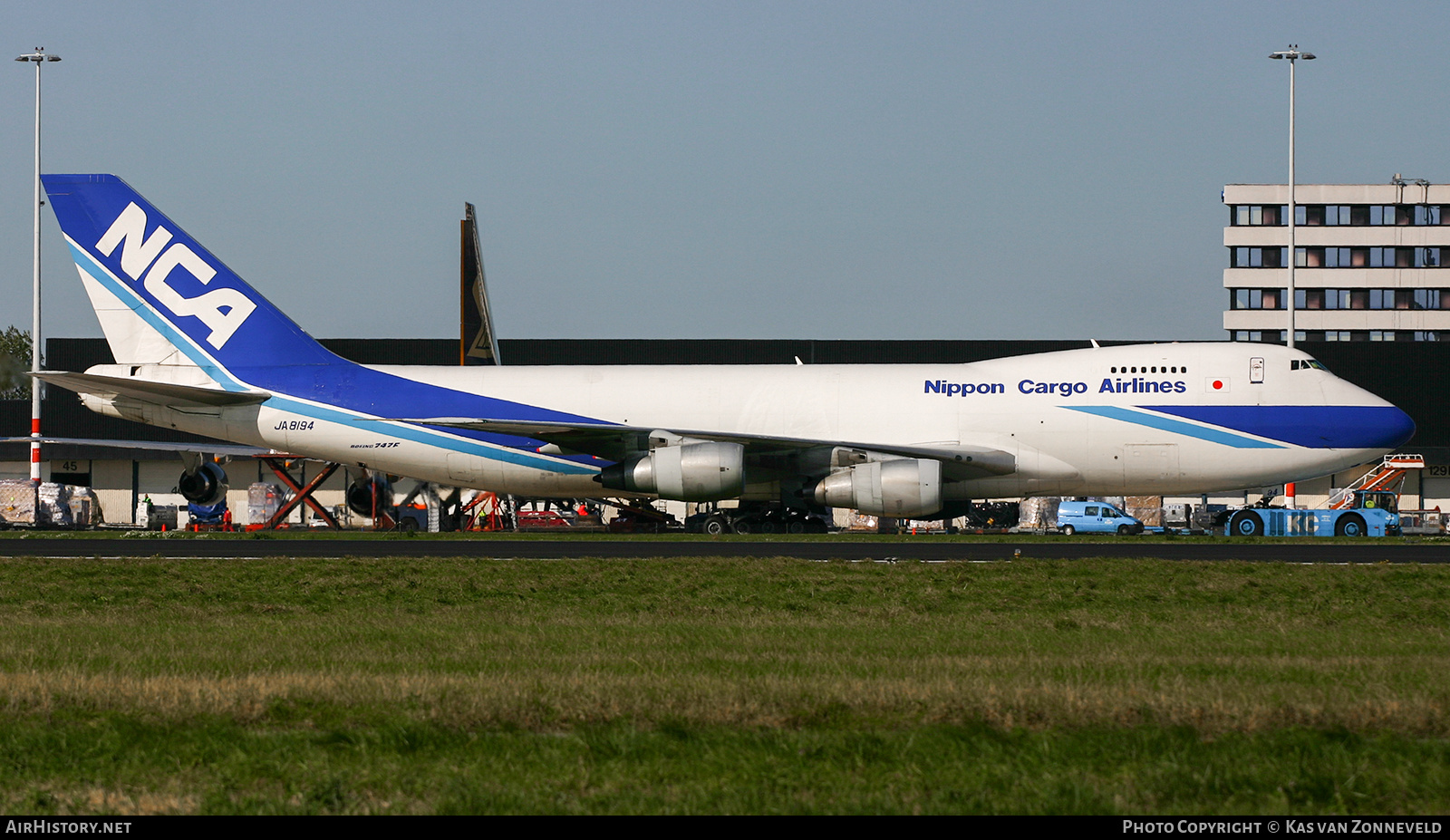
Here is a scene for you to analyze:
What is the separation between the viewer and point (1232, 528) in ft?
138

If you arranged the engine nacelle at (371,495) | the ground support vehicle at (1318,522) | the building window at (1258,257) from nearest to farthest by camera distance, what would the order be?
1. the ground support vehicle at (1318,522)
2. the engine nacelle at (371,495)
3. the building window at (1258,257)

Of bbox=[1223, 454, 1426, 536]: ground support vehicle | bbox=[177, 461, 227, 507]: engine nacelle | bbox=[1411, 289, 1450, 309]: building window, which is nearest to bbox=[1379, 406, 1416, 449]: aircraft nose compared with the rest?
bbox=[1223, 454, 1426, 536]: ground support vehicle

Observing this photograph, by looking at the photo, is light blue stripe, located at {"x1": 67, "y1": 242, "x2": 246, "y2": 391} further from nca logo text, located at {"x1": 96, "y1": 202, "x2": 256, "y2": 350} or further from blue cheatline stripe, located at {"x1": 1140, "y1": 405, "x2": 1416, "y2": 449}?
blue cheatline stripe, located at {"x1": 1140, "y1": 405, "x2": 1416, "y2": 449}

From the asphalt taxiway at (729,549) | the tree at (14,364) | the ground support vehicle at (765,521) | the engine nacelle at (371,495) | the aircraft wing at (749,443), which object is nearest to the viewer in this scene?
the asphalt taxiway at (729,549)

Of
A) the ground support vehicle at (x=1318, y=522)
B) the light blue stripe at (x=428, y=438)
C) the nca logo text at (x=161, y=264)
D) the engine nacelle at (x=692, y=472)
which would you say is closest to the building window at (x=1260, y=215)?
the ground support vehicle at (x=1318, y=522)

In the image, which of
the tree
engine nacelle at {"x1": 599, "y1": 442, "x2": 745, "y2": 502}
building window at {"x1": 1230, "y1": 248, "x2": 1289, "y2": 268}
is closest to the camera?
engine nacelle at {"x1": 599, "y1": 442, "x2": 745, "y2": 502}

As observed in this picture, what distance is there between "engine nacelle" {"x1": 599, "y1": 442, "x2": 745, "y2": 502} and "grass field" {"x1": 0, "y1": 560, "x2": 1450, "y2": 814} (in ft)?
50.1

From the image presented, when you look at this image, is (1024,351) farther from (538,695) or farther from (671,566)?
(538,695)

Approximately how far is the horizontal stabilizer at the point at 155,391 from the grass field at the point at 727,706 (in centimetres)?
1744

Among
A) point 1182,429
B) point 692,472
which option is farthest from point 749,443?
point 1182,429

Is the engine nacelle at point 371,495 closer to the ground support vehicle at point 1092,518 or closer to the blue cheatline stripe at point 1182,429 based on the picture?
the blue cheatline stripe at point 1182,429

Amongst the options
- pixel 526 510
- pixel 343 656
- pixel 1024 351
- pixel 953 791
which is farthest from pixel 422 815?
pixel 1024 351

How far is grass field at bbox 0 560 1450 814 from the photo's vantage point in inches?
287

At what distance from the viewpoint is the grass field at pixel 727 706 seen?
7301 millimetres
